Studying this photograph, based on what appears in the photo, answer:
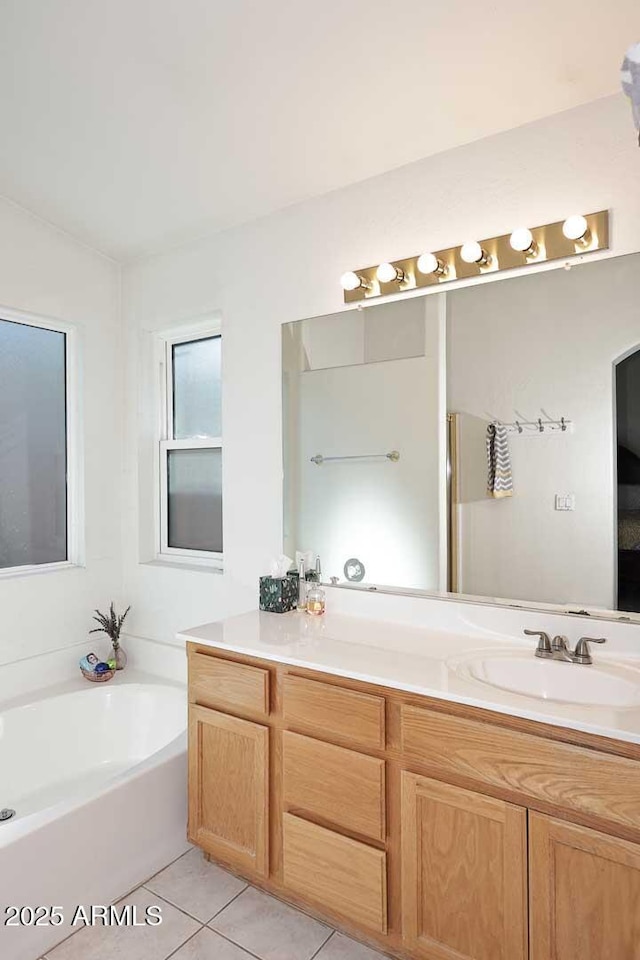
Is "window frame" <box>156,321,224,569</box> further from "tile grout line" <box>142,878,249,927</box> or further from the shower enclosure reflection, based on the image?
"tile grout line" <box>142,878,249,927</box>

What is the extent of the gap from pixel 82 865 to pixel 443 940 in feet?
3.62

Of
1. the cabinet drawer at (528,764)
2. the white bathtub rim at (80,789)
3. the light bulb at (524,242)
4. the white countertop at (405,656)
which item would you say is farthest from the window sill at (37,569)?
the light bulb at (524,242)

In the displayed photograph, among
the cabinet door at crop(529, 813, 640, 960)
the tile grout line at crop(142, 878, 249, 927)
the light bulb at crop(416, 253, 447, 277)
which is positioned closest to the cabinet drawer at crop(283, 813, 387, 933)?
the tile grout line at crop(142, 878, 249, 927)

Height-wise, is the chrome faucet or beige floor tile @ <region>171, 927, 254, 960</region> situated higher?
the chrome faucet

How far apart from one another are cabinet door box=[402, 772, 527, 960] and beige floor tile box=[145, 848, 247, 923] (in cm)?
66

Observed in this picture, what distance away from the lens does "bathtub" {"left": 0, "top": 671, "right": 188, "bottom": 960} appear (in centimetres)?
174

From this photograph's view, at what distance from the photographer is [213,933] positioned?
1.80 metres

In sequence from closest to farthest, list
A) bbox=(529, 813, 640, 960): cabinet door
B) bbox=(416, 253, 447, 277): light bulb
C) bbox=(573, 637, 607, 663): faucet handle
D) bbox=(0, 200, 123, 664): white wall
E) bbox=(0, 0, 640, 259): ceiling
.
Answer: bbox=(529, 813, 640, 960): cabinet door, bbox=(0, 0, 640, 259): ceiling, bbox=(573, 637, 607, 663): faucet handle, bbox=(416, 253, 447, 277): light bulb, bbox=(0, 200, 123, 664): white wall

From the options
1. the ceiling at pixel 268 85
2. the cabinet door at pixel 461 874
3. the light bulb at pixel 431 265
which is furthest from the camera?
the light bulb at pixel 431 265

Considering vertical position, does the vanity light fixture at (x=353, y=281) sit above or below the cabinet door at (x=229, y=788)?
above

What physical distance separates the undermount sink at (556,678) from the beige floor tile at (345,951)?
84 cm

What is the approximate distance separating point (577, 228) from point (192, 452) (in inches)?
76.8

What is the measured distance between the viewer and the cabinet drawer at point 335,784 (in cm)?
→ 162

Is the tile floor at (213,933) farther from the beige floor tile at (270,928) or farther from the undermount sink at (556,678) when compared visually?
the undermount sink at (556,678)
